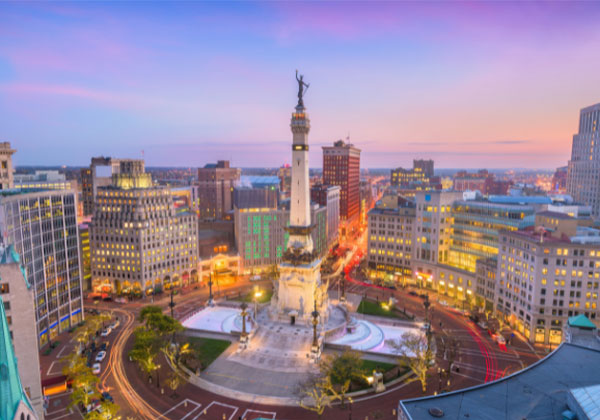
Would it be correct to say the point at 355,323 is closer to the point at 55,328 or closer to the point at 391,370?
the point at 391,370

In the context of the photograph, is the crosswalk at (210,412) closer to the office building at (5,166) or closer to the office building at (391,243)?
the office building at (5,166)

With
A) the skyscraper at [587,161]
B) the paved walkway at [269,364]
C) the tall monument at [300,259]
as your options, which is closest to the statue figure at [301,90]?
the tall monument at [300,259]

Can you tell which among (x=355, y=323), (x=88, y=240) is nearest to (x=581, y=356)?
(x=355, y=323)

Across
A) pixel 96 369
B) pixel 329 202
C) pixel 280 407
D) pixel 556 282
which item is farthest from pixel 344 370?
pixel 329 202

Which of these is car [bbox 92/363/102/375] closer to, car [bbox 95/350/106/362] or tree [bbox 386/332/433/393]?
car [bbox 95/350/106/362]

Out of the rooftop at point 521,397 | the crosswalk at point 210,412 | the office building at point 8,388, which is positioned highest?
the office building at point 8,388

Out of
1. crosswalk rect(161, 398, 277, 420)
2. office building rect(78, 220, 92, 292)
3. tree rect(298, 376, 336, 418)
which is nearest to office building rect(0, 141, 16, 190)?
office building rect(78, 220, 92, 292)
